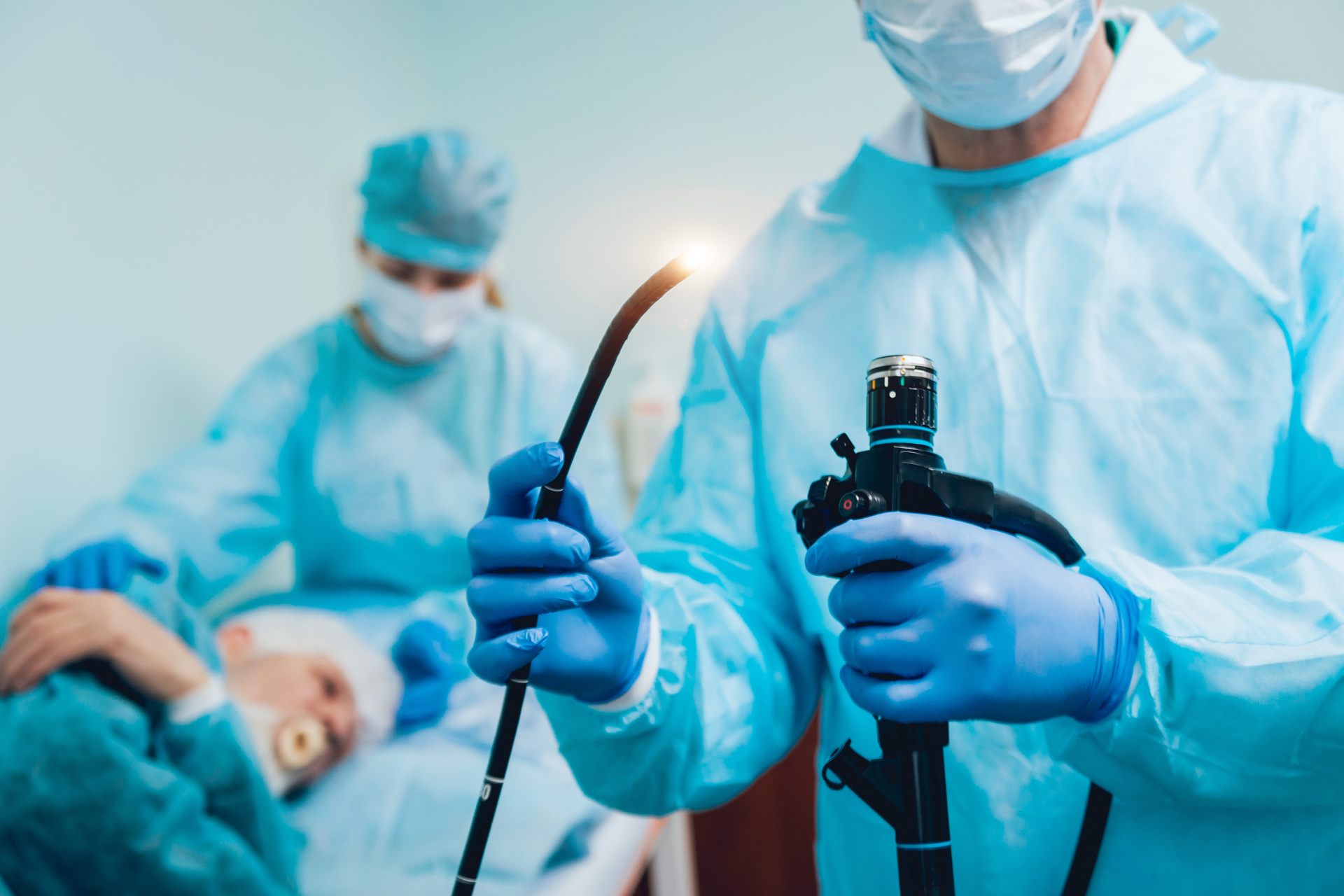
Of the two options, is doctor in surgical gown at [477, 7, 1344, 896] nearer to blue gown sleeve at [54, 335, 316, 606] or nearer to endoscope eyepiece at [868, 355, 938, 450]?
endoscope eyepiece at [868, 355, 938, 450]

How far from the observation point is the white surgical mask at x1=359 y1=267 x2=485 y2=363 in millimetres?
1573

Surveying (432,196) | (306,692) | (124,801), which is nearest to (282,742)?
(306,692)

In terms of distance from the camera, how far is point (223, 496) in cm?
143

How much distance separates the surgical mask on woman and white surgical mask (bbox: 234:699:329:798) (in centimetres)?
105

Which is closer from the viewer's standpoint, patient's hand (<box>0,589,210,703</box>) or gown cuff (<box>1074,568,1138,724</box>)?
gown cuff (<box>1074,568,1138,724</box>)

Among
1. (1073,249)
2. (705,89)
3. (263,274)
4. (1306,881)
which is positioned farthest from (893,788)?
(263,274)

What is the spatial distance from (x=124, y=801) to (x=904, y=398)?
0.92 m

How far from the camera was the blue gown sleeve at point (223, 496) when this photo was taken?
50.9 inches

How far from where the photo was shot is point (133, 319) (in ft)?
4.77

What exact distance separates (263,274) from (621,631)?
1633mm

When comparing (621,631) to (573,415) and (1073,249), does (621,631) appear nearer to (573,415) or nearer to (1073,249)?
(573,415)

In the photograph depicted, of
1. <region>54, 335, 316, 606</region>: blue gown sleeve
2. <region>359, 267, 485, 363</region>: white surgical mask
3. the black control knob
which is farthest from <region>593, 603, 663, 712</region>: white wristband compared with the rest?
<region>359, 267, 485, 363</region>: white surgical mask

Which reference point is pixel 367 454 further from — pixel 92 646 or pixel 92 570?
pixel 92 646

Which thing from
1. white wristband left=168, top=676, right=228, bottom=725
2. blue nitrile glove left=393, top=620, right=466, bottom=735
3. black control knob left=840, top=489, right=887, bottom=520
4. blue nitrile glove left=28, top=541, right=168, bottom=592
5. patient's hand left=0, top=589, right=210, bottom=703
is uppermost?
black control knob left=840, top=489, right=887, bottom=520
